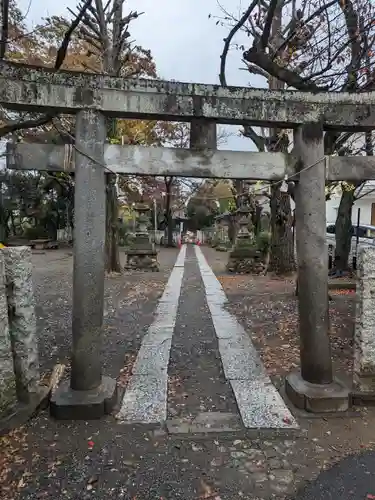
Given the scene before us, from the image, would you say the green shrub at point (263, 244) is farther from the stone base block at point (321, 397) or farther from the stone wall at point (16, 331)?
the stone wall at point (16, 331)

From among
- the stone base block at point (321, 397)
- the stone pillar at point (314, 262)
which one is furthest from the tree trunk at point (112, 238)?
the stone base block at point (321, 397)

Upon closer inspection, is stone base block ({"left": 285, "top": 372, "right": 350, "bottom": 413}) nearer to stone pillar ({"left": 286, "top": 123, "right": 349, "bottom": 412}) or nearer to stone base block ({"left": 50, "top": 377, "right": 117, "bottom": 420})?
stone pillar ({"left": 286, "top": 123, "right": 349, "bottom": 412})

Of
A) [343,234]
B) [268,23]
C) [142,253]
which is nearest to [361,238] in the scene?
[343,234]

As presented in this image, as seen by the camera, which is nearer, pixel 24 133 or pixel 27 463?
pixel 27 463

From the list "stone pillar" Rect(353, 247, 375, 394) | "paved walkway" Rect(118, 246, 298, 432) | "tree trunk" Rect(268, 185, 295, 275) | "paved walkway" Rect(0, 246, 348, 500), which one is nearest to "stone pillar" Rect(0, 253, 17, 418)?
"paved walkway" Rect(0, 246, 348, 500)

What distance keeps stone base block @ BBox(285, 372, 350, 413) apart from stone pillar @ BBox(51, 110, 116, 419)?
194 centimetres

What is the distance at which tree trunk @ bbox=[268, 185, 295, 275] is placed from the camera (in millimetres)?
12570

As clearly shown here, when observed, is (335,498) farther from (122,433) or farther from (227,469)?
(122,433)

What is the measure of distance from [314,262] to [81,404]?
2.75 meters

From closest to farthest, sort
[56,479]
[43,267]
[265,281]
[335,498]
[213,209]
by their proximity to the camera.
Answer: [335,498] → [56,479] → [265,281] → [43,267] → [213,209]

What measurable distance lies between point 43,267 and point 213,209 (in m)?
29.6

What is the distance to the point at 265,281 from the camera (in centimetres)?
1226

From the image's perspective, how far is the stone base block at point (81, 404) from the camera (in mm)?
3504

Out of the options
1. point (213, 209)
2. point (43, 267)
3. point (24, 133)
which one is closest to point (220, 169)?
point (43, 267)
